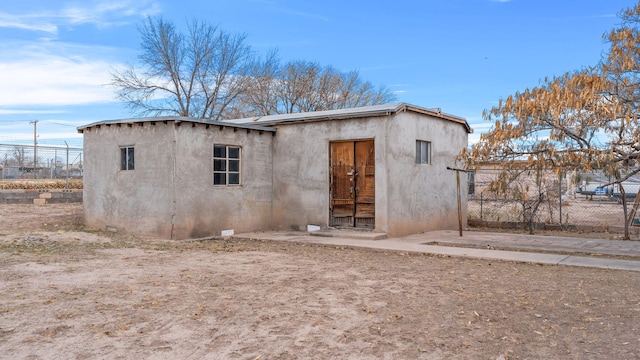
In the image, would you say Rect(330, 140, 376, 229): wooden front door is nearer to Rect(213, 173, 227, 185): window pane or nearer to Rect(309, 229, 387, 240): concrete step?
Rect(309, 229, 387, 240): concrete step

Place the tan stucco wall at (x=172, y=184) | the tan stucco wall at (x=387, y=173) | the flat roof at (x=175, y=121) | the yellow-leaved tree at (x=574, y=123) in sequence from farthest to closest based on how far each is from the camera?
the tan stucco wall at (x=387, y=173), the tan stucco wall at (x=172, y=184), the flat roof at (x=175, y=121), the yellow-leaved tree at (x=574, y=123)

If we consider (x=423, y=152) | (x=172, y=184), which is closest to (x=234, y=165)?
(x=172, y=184)

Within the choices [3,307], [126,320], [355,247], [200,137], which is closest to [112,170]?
[200,137]

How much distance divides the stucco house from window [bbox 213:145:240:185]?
0.09ft

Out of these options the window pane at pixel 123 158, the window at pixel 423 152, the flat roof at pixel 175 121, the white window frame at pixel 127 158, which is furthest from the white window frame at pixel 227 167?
the window at pixel 423 152

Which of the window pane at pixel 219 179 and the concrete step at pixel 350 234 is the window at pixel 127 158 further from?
the concrete step at pixel 350 234

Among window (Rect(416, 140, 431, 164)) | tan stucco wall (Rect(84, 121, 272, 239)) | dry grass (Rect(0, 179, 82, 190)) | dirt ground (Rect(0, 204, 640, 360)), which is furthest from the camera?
dry grass (Rect(0, 179, 82, 190))

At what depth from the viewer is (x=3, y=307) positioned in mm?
5734

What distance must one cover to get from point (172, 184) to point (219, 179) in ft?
4.64

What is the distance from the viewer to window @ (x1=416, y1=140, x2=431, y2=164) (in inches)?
524

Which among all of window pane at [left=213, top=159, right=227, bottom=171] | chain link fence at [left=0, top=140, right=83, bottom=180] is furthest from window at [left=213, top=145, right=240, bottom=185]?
chain link fence at [left=0, top=140, right=83, bottom=180]

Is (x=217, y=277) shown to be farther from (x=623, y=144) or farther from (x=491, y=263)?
(x=623, y=144)

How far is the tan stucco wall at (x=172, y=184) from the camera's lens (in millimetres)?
11891

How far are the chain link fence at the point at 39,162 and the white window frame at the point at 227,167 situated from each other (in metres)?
10.7
